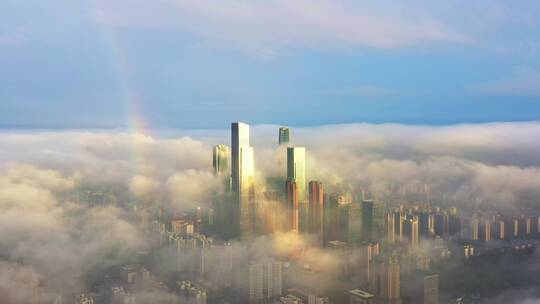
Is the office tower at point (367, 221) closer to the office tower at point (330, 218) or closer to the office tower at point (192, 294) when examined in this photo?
the office tower at point (330, 218)

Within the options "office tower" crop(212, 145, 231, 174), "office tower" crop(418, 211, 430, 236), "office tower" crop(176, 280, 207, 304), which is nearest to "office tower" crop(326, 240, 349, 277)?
"office tower" crop(418, 211, 430, 236)

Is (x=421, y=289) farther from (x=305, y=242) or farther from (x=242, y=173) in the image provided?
(x=242, y=173)

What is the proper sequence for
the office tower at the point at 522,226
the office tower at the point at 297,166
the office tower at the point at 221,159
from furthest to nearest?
the office tower at the point at 221,159
the office tower at the point at 297,166
the office tower at the point at 522,226

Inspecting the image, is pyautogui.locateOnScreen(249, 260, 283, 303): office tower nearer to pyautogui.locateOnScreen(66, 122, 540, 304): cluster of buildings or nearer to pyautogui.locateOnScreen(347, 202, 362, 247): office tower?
pyautogui.locateOnScreen(66, 122, 540, 304): cluster of buildings

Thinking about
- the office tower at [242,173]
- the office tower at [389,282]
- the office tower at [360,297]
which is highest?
the office tower at [242,173]

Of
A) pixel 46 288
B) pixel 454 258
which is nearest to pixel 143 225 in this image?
pixel 46 288

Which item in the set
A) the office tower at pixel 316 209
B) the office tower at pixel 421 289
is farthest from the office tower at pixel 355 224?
the office tower at pixel 421 289

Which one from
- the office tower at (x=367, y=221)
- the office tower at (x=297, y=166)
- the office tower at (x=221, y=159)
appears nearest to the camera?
the office tower at (x=367, y=221)
